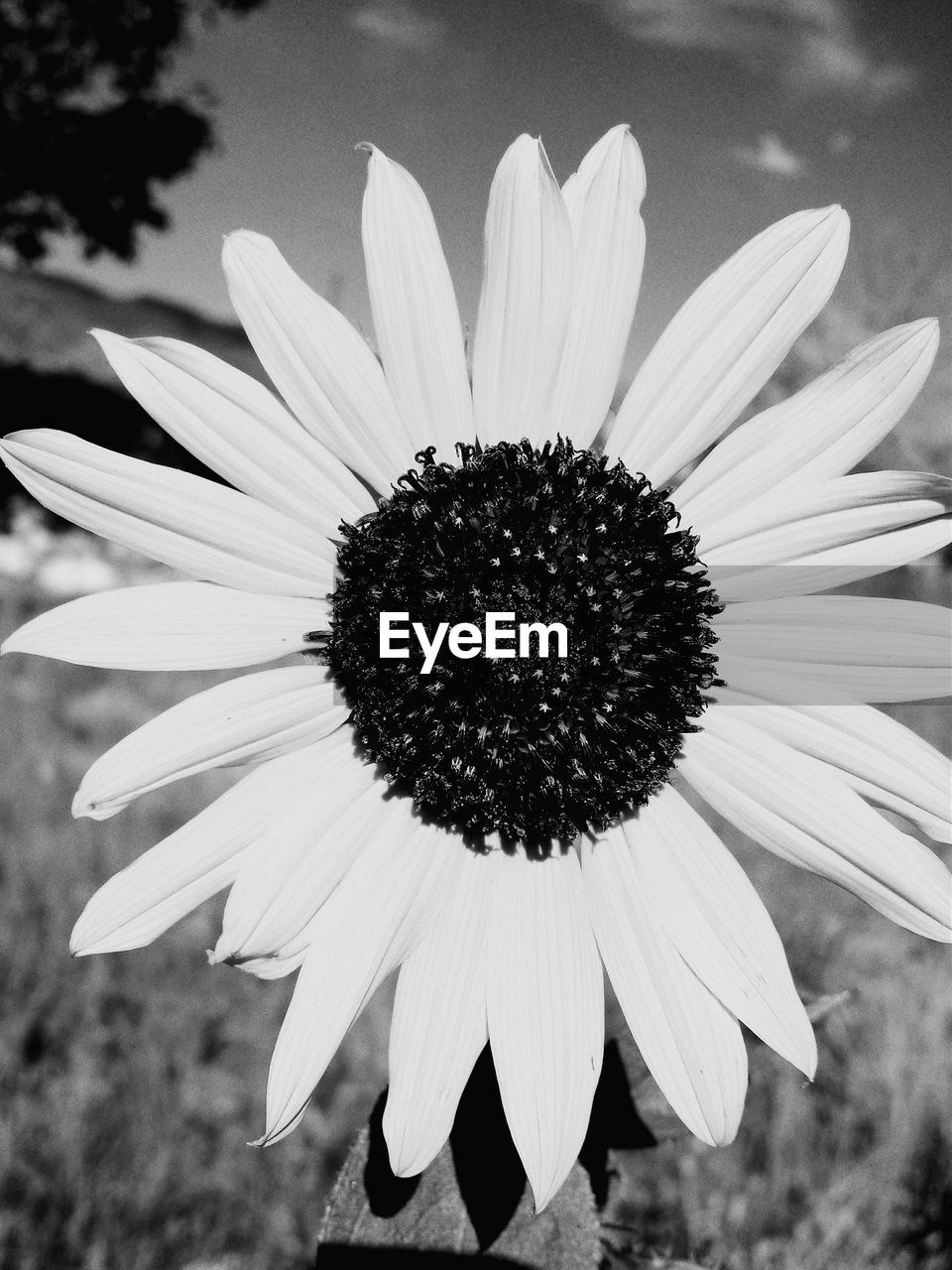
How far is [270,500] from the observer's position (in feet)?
4.13

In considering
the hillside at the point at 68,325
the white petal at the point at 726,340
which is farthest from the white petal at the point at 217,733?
the hillside at the point at 68,325

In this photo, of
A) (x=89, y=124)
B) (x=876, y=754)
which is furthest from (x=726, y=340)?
(x=89, y=124)

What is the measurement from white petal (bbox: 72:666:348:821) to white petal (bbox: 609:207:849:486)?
48 cm

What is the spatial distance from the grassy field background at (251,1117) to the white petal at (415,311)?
1308 mm

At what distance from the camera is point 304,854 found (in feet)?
4.08

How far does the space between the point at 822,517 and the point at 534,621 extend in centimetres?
36

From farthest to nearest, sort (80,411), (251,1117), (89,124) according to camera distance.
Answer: (80,411), (89,124), (251,1117)

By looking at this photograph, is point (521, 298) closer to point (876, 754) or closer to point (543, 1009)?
point (876, 754)

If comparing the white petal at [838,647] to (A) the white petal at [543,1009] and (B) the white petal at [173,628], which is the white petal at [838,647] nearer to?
(A) the white petal at [543,1009]

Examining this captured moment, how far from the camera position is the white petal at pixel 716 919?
1.16 m

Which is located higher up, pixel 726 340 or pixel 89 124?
→ pixel 89 124

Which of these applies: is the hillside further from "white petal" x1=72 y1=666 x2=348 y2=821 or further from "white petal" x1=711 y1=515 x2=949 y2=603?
"white petal" x1=711 y1=515 x2=949 y2=603

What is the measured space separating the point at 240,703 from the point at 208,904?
8.42 feet

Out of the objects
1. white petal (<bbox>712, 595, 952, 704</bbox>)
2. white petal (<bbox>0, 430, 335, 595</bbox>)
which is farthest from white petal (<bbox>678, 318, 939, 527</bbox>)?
white petal (<bbox>0, 430, 335, 595</bbox>)
